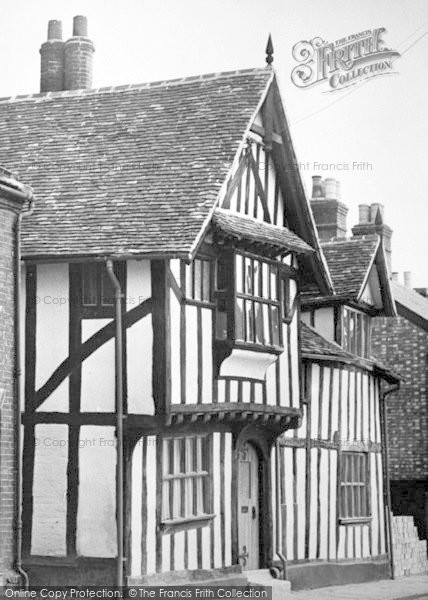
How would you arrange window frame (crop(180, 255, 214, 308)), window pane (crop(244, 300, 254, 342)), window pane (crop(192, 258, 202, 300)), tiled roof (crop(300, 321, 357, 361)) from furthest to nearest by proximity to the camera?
tiled roof (crop(300, 321, 357, 361)), window pane (crop(244, 300, 254, 342)), window pane (crop(192, 258, 202, 300)), window frame (crop(180, 255, 214, 308))

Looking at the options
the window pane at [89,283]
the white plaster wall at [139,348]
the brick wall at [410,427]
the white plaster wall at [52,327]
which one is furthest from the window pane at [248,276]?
the brick wall at [410,427]

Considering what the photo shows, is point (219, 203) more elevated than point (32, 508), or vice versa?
point (219, 203)

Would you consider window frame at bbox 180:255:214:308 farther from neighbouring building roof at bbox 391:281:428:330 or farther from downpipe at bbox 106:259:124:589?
neighbouring building roof at bbox 391:281:428:330

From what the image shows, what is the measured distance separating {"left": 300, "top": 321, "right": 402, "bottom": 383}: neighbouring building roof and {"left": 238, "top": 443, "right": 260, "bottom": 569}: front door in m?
2.30

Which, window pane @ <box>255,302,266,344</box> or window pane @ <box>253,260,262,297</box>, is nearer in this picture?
window pane @ <box>255,302,266,344</box>

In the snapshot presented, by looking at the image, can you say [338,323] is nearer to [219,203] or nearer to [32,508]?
[219,203]

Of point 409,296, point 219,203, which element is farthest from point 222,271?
point 409,296

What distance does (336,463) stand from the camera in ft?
76.5

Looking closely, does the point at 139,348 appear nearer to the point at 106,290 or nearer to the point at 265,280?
the point at 106,290

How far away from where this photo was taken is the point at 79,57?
23000 millimetres

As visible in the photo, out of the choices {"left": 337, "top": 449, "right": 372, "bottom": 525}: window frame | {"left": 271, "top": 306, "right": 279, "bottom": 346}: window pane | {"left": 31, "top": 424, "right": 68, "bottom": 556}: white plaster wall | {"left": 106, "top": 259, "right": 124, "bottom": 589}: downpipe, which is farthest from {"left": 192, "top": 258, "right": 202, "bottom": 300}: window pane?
{"left": 337, "top": 449, "right": 372, "bottom": 525}: window frame

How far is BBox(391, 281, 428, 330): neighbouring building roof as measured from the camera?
1183 inches

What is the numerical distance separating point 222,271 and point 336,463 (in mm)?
6335

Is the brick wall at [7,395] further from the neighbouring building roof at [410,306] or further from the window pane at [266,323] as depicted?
the neighbouring building roof at [410,306]
